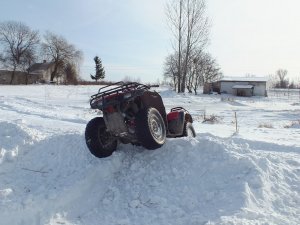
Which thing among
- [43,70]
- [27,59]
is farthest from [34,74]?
[27,59]

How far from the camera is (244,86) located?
2653 inches

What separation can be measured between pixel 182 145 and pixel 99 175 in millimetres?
1727

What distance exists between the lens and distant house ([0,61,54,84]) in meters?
73.3

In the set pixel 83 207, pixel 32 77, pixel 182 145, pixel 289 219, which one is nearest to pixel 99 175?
pixel 83 207

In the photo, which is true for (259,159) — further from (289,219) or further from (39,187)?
(39,187)

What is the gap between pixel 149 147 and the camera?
6.70 metres

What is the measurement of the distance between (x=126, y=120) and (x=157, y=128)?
706mm

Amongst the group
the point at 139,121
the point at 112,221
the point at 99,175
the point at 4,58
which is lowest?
the point at 112,221

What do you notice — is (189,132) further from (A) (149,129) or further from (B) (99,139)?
(B) (99,139)

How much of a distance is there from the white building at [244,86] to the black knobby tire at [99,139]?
205 feet

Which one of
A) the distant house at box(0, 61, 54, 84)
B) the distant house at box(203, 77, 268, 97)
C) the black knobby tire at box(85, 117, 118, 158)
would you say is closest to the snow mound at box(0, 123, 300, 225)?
the black knobby tire at box(85, 117, 118, 158)

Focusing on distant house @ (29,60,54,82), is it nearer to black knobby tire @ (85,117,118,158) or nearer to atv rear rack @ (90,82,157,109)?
black knobby tire @ (85,117,118,158)

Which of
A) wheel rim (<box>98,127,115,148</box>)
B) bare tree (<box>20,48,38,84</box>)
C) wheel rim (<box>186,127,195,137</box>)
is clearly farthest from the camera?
bare tree (<box>20,48,38,84</box>)

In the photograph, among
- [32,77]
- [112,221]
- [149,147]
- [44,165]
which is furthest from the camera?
[32,77]
